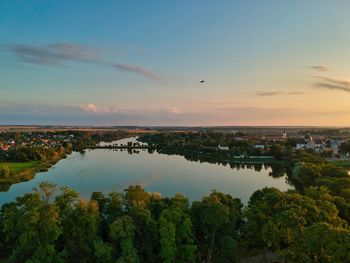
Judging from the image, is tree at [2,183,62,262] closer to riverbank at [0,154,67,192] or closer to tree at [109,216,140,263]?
tree at [109,216,140,263]

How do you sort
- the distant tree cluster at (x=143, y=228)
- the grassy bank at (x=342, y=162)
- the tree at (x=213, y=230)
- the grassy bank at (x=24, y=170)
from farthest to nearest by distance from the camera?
Answer: the grassy bank at (x=342, y=162)
the grassy bank at (x=24, y=170)
the tree at (x=213, y=230)
the distant tree cluster at (x=143, y=228)

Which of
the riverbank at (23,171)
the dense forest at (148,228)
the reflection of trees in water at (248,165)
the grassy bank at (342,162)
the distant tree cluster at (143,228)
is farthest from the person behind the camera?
the grassy bank at (342,162)

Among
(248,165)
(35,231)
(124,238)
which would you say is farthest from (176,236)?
(248,165)

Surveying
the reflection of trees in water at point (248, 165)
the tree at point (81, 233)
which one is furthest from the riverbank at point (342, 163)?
the tree at point (81, 233)

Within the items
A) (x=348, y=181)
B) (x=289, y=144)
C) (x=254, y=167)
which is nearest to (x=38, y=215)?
(x=348, y=181)

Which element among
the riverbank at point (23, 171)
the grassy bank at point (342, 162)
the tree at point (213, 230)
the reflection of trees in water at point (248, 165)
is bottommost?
the reflection of trees in water at point (248, 165)

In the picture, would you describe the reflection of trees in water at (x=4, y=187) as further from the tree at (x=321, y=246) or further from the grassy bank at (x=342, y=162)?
the grassy bank at (x=342, y=162)
